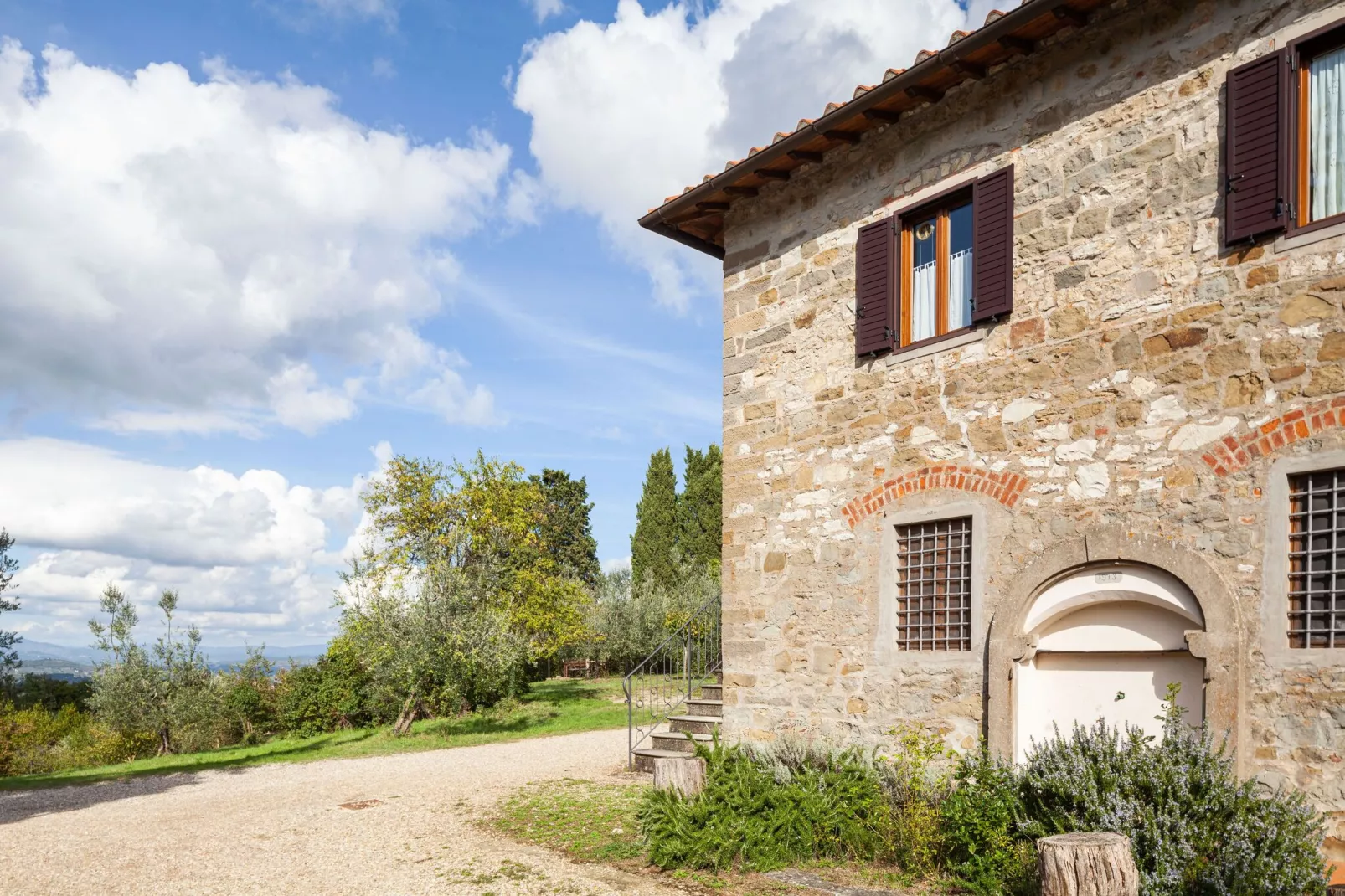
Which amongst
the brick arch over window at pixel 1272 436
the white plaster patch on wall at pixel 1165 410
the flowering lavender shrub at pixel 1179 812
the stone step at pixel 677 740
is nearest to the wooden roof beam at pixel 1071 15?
the white plaster patch on wall at pixel 1165 410

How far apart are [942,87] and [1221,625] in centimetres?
474

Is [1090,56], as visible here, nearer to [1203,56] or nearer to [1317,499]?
[1203,56]

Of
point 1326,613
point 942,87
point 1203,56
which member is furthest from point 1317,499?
point 942,87

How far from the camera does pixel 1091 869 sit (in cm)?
446

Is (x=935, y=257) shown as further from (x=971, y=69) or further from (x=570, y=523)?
(x=570, y=523)

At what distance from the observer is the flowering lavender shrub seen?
4.71 metres

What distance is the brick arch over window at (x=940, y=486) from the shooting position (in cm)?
695

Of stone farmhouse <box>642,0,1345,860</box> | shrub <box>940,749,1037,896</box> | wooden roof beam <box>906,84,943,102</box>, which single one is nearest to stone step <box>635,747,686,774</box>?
stone farmhouse <box>642,0,1345,860</box>

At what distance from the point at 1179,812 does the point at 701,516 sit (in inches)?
1268

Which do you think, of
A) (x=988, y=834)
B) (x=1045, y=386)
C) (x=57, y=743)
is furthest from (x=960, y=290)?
(x=57, y=743)

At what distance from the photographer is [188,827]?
341 inches

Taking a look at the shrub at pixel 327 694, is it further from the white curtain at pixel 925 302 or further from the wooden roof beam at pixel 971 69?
the wooden roof beam at pixel 971 69

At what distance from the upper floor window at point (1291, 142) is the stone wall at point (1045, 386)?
0.16m

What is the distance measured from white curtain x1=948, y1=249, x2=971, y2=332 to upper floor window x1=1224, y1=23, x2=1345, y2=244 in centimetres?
204
